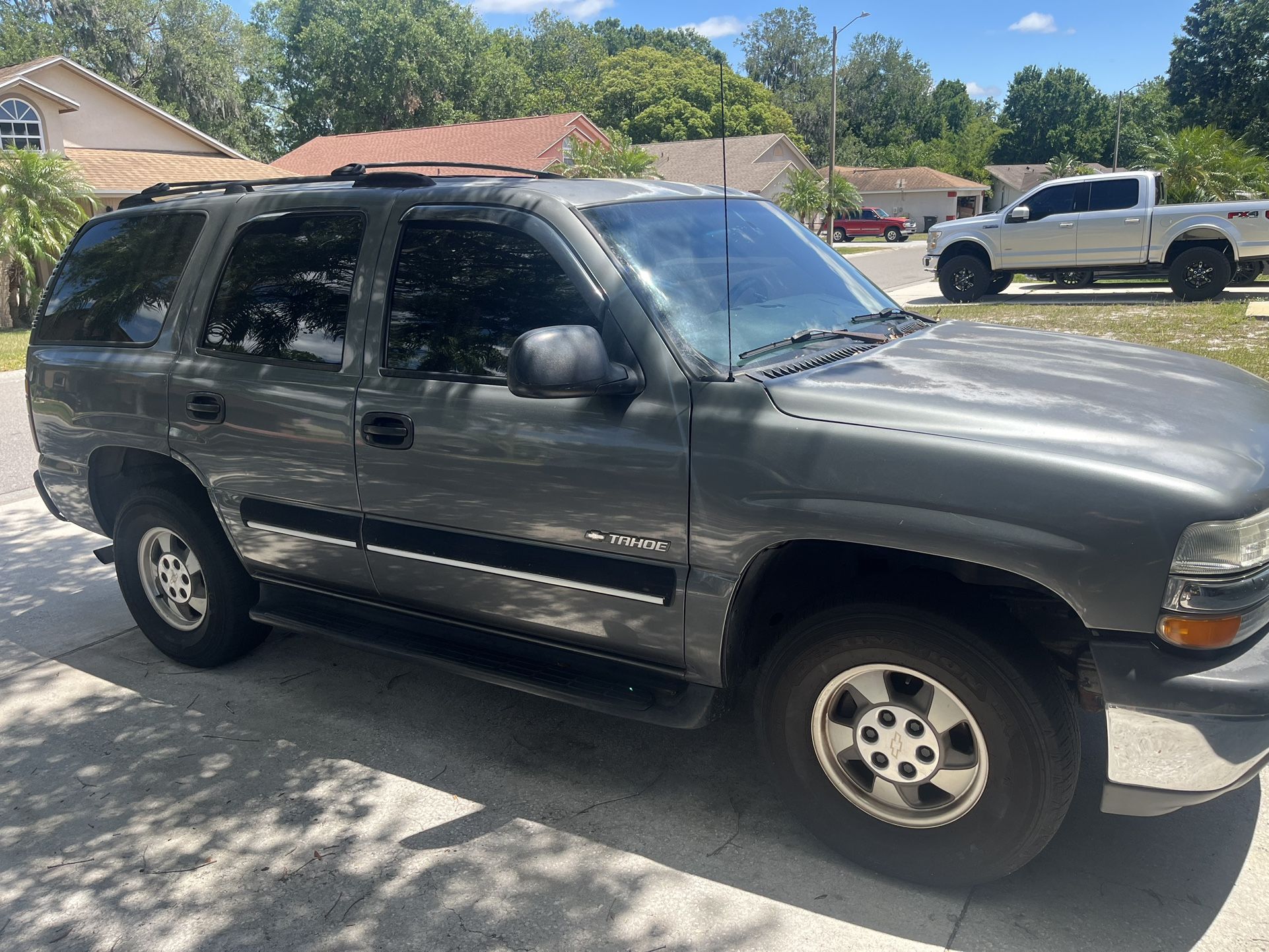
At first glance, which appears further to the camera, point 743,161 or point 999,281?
point 743,161

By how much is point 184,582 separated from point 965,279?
16.4 meters

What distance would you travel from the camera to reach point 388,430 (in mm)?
3510

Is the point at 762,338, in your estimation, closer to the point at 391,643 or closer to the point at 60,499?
the point at 391,643

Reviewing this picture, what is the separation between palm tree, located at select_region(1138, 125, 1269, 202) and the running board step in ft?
73.9

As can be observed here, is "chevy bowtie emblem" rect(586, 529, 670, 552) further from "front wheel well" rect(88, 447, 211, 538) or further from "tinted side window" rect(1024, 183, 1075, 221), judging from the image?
"tinted side window" rect(1024, 183, 1075, 221)

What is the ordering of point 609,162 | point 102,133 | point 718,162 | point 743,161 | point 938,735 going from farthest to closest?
point 743,161 < point 718,162 < point 609,162 < point 102,133 < point 938,735

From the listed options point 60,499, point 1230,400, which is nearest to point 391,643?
point 60,499

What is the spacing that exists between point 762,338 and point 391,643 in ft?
5.57

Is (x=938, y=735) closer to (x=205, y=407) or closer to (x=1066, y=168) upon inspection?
(x=205, y=407)

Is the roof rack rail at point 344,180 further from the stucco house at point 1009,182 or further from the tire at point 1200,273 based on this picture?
the stucco house at point 1009,182

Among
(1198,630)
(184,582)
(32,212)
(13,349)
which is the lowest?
(13,349)

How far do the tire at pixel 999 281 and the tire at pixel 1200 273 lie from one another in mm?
2700

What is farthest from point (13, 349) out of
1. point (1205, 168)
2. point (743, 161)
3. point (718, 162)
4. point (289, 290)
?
point (743, 161)

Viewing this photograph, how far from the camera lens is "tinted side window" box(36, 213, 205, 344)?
170 inches
